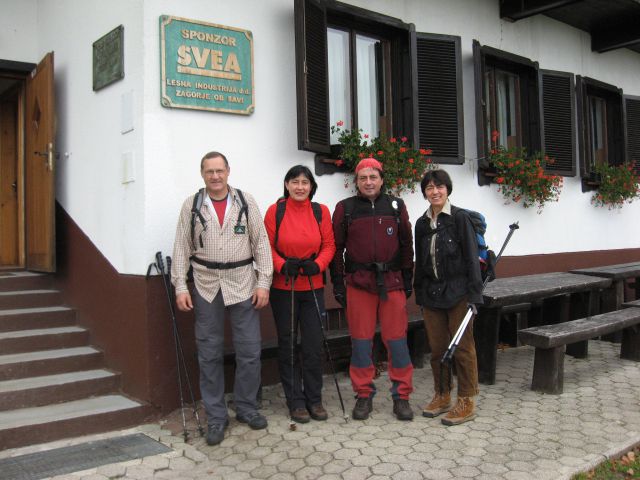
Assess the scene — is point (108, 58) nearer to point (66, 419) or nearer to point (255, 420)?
point (66, 419)

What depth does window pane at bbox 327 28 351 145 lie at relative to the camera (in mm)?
6172

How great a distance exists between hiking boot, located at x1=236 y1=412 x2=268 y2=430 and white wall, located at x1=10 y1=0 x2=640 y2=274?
4.34 ft

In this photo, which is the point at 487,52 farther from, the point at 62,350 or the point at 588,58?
the point at 62,350

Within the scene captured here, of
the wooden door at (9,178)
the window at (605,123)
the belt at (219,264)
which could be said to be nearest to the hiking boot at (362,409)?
the belt at (219,264)

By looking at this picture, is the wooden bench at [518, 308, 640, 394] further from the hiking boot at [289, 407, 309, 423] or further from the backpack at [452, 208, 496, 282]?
the hiking boot at [289, 407, 309, 423]

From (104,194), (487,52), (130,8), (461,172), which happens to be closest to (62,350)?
(104,194)

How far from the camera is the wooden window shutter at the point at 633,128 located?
9.62 metres

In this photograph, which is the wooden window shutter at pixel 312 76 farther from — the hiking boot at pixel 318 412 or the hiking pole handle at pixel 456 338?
the hiking boot at pixel 318 412

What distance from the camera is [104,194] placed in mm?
5199

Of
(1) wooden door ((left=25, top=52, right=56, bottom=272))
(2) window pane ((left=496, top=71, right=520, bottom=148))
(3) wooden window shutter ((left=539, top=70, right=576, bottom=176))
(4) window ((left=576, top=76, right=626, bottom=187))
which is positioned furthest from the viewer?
(4) window ((left=576, top=76, right=626, bottom=187))

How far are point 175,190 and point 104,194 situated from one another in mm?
770

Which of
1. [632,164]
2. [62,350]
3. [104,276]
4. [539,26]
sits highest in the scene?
[539,26]

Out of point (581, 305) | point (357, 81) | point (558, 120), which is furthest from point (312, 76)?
point (558, 120)

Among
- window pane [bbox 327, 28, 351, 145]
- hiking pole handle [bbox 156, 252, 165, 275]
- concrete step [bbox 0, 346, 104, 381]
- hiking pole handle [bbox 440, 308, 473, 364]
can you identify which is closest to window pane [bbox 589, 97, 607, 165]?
window pane [bbox 327, 28, 351, 145]
